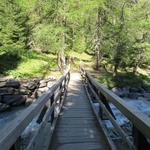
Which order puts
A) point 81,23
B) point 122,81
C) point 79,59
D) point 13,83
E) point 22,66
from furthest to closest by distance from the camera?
point 79,59, point 81,23, point 22,66, point 122,81, point 13,83

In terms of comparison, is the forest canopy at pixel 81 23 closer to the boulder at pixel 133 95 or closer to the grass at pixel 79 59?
the boulder at pixel 133 95

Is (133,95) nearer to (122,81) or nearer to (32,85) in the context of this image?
(122,81)

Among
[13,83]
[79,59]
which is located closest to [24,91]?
[13,83]

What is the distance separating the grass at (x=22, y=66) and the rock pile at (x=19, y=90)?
2.14m

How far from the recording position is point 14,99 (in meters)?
21.0

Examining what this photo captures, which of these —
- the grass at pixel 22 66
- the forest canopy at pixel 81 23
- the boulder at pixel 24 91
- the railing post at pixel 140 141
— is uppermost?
the forest canopy at pixel 81 23

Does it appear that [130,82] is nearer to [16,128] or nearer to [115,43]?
[115,43]

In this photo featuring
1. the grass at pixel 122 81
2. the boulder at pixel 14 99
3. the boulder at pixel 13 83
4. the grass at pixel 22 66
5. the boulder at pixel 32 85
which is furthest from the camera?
the grass at pixel 22 66

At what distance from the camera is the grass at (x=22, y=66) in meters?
27.1

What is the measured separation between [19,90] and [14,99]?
172 centimetres

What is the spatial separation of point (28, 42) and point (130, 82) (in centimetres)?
1422

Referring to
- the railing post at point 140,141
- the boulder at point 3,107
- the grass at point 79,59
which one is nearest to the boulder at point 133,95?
the boulder at point 3,107

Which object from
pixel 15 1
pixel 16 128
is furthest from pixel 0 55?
pixel 16 128

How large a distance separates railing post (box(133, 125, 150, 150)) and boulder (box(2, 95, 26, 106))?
1784 centimetres
